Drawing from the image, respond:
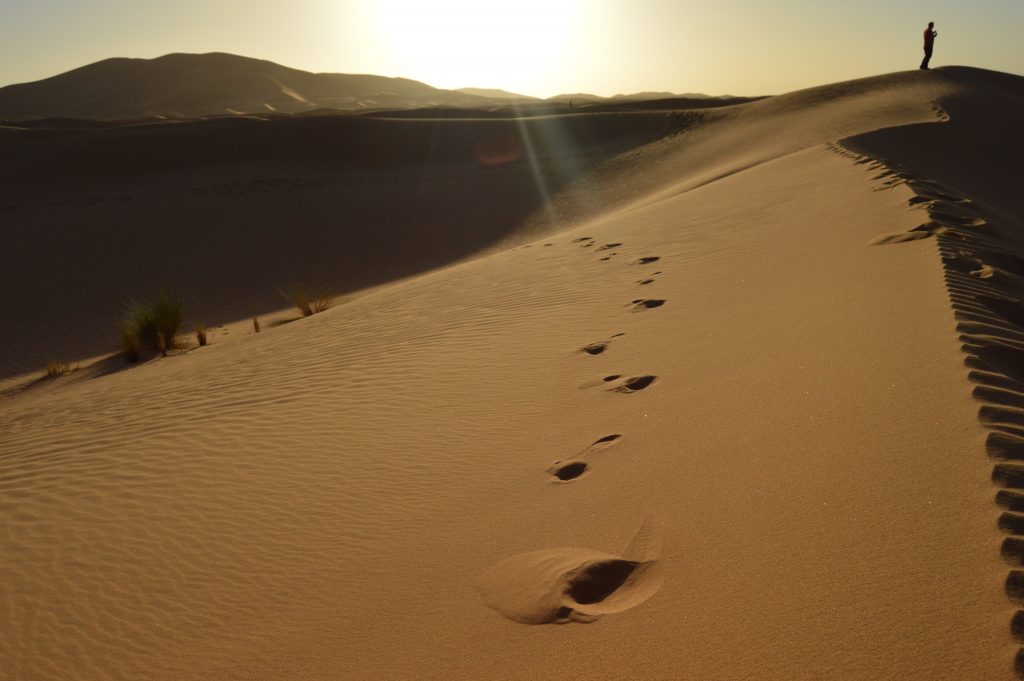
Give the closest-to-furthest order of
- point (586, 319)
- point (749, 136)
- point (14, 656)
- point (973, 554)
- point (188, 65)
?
point (973, 554) → point (14, 656) → point (586, 319) → point (749, 136) → point (188, 65)

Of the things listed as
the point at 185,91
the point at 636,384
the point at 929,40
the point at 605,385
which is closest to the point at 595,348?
the point at 605,385

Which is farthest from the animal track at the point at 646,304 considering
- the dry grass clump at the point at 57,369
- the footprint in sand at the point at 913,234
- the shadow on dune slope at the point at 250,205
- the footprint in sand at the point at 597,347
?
the shadow on dune slope at the point at 250,205

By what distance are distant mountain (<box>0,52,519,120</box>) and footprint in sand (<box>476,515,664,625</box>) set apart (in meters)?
78.6

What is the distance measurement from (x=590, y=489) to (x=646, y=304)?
3665 millimetres

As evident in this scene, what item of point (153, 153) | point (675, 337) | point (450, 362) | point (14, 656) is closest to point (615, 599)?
point (14, 656)

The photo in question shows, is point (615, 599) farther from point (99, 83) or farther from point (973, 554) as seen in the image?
point (99, 83)

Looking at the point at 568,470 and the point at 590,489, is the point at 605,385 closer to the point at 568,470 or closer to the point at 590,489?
the point at 568,470

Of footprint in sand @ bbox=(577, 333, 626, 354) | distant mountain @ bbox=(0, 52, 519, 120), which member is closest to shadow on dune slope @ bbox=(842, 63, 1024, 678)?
footprint in sand @ bbox=(577, 333, 626, 354)

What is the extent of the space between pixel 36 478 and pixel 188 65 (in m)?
114

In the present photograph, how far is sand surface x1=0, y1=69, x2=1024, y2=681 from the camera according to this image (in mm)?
2424

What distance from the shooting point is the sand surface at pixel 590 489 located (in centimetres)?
242

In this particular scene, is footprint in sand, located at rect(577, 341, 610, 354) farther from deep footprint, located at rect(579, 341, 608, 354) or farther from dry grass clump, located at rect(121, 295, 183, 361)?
dry grass clump, located at rect(121, 295, 183, 361)

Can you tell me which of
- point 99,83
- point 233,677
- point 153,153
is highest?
point 99,83

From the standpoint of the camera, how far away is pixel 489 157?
29.5 m
